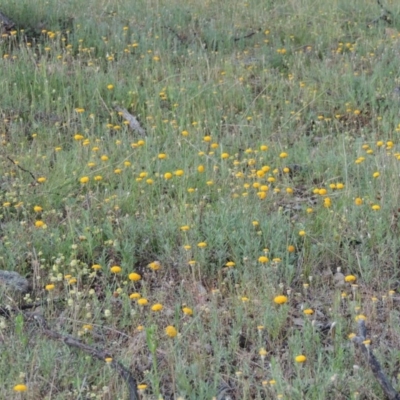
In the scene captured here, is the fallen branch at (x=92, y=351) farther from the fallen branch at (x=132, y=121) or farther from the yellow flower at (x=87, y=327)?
the fallen branch at (x=132, y=121)

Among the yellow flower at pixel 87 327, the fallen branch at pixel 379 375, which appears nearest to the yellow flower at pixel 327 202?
the fallen branch at pixel 379 375

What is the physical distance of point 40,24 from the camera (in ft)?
28.9

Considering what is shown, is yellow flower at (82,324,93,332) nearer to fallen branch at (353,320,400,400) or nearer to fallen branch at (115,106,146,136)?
fallen branch at (353,320,400,400)

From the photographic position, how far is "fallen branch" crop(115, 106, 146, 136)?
650cm

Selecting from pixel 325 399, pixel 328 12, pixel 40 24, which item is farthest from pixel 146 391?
pixel 328 12

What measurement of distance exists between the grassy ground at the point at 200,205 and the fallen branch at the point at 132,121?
0.19 ft

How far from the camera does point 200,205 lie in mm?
5000

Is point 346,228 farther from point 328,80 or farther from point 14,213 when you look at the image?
point 328,80

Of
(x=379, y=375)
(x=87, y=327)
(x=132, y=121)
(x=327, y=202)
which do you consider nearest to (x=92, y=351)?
(x=87, y=327)

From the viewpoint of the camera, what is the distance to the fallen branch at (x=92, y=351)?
3.26 meters

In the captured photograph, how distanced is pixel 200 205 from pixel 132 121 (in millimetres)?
1919

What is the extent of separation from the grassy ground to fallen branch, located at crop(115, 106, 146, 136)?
6 centimetres

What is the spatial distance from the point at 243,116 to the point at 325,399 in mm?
3876

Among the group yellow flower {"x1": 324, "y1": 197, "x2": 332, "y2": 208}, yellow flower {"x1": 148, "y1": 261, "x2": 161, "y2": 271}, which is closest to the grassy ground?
yellow flower {"x1": 324, "y1": 197, "x2": 332, "y2": 208}
